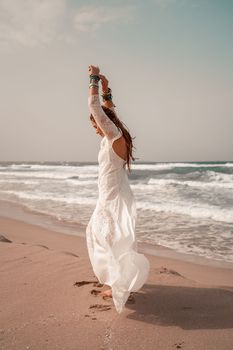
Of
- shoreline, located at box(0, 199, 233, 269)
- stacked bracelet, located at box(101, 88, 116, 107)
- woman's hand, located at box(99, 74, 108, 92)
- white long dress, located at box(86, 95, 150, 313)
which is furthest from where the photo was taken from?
shoreline, located at box(0, 199, 233, 269)

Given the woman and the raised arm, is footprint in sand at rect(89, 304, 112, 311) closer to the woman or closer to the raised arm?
the woman

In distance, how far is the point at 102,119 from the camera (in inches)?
125

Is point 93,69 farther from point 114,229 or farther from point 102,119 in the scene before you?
point 114,229

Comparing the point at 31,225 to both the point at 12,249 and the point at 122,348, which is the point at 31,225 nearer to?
the point at 12,249

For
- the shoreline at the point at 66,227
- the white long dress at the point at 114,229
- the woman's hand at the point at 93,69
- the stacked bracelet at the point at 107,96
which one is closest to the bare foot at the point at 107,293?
the white long dress at the point at 114,229

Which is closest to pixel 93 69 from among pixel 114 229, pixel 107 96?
pixel 107 96

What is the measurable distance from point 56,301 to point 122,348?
108cm

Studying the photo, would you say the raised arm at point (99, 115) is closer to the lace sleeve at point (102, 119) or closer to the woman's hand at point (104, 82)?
the lace sleeve at point (102, 119)

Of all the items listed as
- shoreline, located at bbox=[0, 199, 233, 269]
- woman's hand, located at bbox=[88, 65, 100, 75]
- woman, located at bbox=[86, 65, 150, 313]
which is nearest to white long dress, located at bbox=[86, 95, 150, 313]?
woman, located at bbox=[86, 65, 150, 313]

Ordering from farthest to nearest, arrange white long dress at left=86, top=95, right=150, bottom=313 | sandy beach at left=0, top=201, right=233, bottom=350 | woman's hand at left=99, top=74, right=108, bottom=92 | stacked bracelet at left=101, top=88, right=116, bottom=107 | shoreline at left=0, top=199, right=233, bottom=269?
shoreline at left=0, top=199, right=233, bottom=269
stacked bracelet at left=101, top=88, right=116, bottom=107
woman's hand at left=99, top=74, right=108, bottom=92
white long dress at left=86, top=95, right=150, bottom=313
sandy beach at left=0, top=201, right=233, bottom=350

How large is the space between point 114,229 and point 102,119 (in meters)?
0.97

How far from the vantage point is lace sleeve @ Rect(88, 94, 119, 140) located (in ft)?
10.5

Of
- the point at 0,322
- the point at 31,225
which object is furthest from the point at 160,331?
the point at 31,225

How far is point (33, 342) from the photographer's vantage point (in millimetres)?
2684
